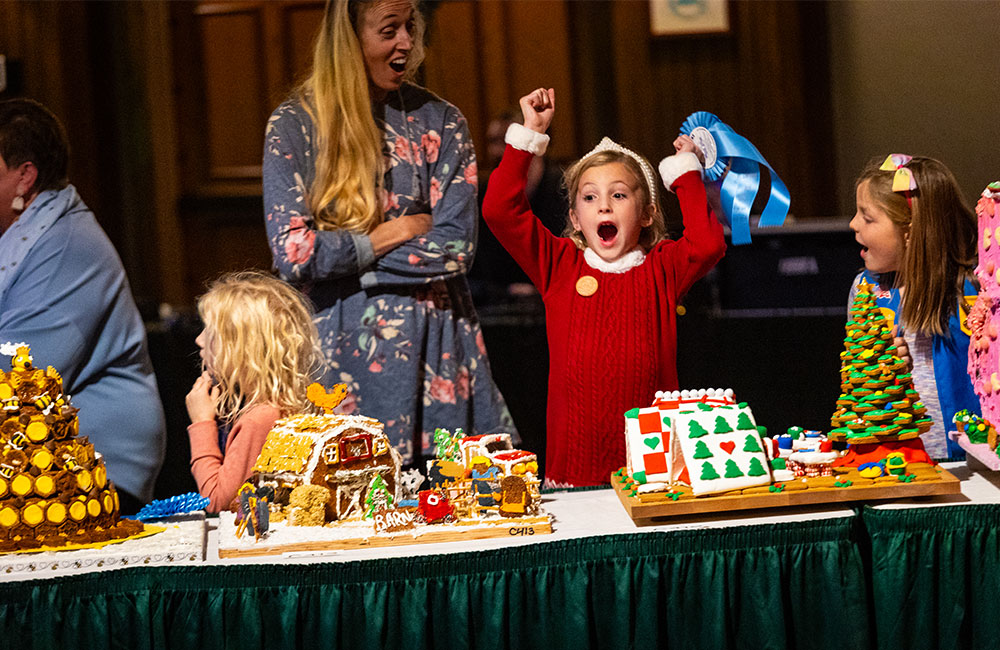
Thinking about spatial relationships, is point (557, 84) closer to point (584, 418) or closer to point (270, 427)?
point (584, 418)

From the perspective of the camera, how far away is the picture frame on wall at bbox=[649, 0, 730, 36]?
12.2 ft

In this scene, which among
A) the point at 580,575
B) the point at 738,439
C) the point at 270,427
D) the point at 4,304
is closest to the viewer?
the point at 580,575

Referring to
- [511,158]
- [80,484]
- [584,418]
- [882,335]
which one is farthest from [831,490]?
[80,484]

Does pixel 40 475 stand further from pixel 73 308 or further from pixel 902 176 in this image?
pixel 902 176

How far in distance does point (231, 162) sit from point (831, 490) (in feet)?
6.97

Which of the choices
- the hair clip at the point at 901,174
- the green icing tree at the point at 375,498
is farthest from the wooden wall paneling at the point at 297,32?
the hair clip at the point at 901,174

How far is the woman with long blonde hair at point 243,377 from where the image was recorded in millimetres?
2502

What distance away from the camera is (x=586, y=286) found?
2.73 meters

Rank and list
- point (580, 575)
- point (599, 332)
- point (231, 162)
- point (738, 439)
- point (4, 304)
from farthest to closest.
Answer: point (231, 162)
point (4, 304)
point (599, 332)
point (738, 439)
point (580, 575)

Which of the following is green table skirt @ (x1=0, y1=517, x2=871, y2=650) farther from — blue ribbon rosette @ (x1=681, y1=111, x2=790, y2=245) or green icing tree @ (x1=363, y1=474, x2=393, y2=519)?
blue ribbon rosette @ (x1=681, y1=111, x2=790, y2=245)

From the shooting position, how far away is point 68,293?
122 inches

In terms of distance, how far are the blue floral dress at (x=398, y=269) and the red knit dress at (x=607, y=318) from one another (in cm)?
47

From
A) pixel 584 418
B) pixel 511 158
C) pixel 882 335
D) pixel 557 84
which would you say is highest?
pixel 557 84

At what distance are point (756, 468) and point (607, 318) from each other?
2.12 ft
